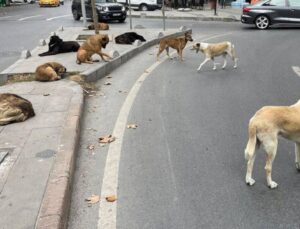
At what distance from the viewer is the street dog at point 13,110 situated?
6.36m

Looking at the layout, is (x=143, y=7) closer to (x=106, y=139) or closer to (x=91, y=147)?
(x=106, y=139)

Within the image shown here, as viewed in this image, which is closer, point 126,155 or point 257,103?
point 126,155

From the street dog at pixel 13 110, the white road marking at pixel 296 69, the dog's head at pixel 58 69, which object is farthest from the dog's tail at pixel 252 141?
the white road marking at pixel 296 69

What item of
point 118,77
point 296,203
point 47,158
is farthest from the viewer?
point 118,77

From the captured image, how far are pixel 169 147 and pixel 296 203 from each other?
74.9 inches

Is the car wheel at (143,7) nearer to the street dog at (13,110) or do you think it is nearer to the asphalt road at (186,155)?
the asphalt road at (186,155)

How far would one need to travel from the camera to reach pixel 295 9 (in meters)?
21.4

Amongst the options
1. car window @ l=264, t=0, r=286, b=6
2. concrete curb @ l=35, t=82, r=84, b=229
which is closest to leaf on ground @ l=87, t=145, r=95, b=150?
concrete curb @ l=35, t=82, r=84, b=229

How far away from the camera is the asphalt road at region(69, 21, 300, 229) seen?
416 cm

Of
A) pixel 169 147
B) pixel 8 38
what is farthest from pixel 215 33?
pixel 169 147

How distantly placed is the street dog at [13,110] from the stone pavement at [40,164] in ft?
0.34

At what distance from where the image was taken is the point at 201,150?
18.6ft

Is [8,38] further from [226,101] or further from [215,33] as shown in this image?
[226,101]

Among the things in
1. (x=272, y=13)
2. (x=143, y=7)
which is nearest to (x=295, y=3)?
(x=272, y=13)
